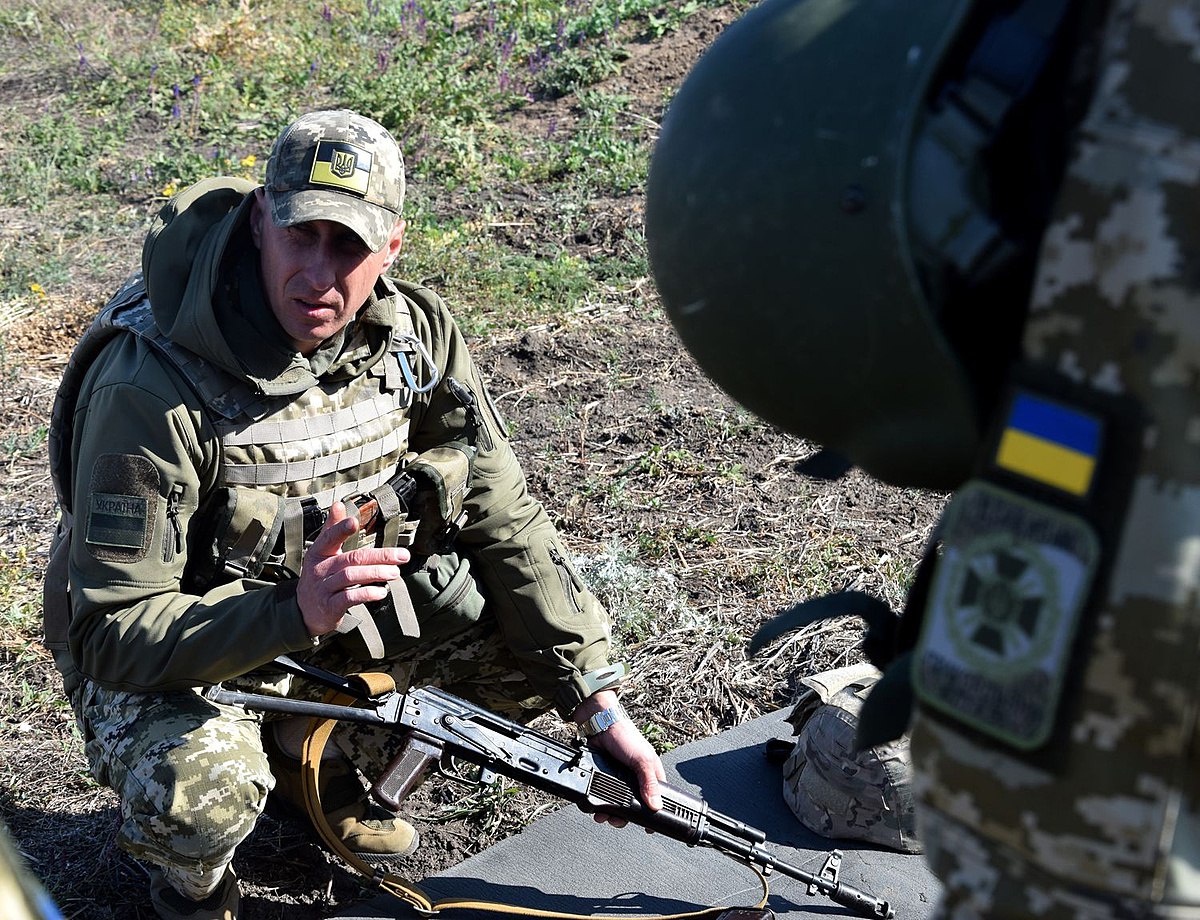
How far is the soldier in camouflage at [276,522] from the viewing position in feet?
9.17

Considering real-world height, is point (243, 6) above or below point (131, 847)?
above

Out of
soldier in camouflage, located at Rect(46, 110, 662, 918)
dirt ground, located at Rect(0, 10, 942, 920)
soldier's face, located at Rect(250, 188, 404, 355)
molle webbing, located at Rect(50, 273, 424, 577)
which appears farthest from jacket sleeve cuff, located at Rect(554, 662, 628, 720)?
soldier's face, located at Rect(250, 188, 404, 355)

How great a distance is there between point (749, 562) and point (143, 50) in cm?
561

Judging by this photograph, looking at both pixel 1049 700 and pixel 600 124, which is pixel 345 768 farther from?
pixel 600 124

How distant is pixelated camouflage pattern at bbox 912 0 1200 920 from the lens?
1132 millimetres

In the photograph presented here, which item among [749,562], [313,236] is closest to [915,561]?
[749,562]

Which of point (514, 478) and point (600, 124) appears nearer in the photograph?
point (514, 478)

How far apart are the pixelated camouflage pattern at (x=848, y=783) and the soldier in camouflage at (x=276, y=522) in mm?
480

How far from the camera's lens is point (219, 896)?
304 cm

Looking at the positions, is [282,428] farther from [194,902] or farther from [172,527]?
[194,902]

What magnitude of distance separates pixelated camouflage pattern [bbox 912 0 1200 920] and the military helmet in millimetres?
139

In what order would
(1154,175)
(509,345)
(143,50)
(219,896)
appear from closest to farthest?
1. (1154,175)
2. (219,896)
3. (509,345)
4. (143,50)

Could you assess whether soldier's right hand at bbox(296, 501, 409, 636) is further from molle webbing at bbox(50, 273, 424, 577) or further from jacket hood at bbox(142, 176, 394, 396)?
jacket hood at bbox(142, 176, 394, 396)

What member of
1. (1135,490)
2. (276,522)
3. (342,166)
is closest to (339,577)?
(276,522)
